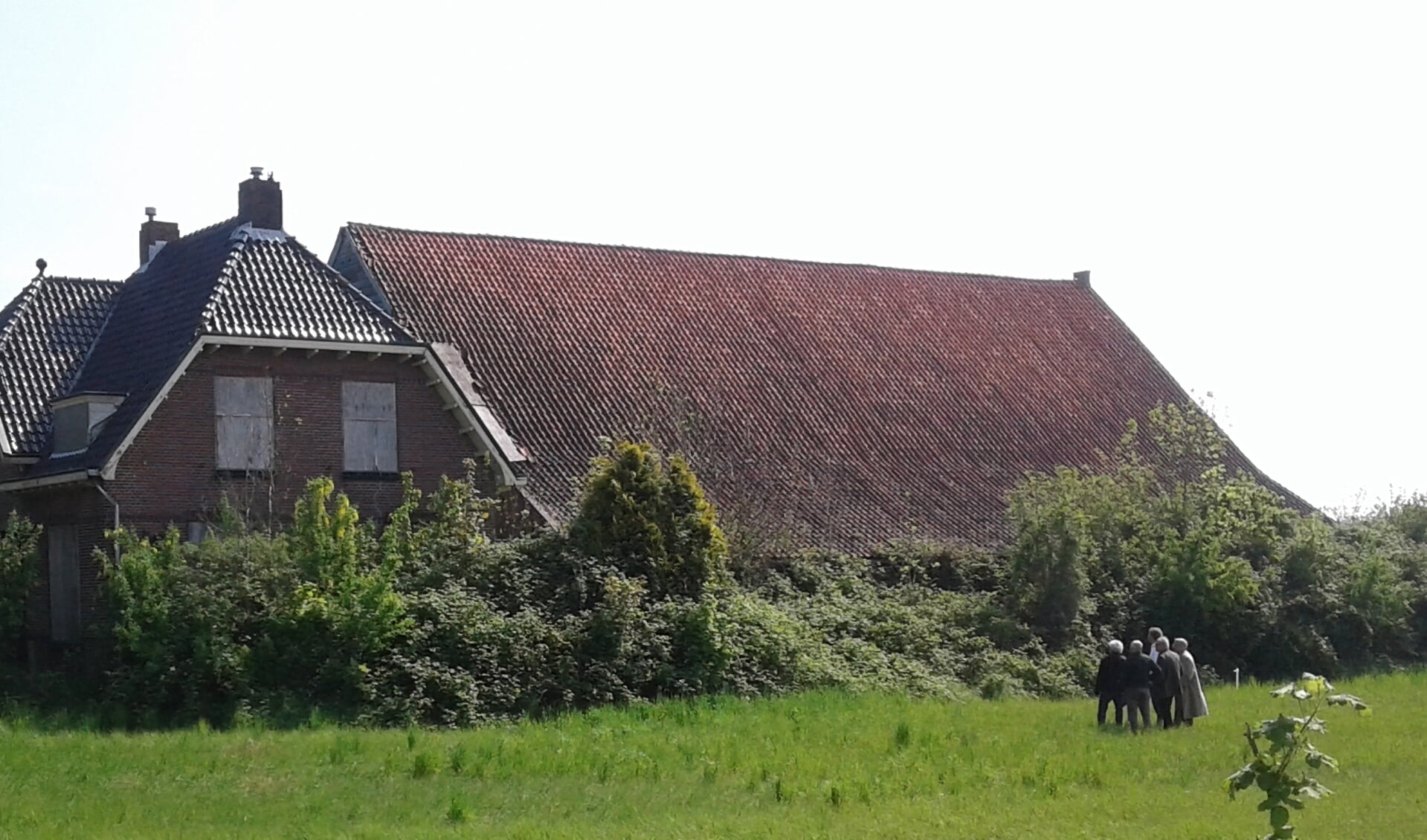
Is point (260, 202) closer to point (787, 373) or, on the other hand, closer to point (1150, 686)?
point (787, 373)

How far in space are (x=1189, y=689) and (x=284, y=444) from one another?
48.1 feet

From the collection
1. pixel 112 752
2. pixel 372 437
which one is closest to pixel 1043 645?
pixel 372 437

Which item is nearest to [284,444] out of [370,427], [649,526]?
[370,427]

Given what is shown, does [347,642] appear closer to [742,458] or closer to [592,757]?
[592,757]

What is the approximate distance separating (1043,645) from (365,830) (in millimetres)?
17543

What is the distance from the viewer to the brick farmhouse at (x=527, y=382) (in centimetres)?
2809

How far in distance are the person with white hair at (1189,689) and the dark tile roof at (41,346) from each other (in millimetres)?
18139

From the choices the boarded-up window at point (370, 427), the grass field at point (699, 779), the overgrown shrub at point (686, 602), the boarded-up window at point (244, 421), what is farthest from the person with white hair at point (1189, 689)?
the boarded-up window at point (244, 421)

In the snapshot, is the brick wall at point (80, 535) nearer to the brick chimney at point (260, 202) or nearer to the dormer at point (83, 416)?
the dormer at point (83, 416)

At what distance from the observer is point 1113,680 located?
917 inches

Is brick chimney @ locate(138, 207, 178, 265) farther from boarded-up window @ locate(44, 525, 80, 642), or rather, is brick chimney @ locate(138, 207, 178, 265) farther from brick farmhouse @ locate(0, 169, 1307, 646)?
boarded-up window @ locate(44, 525, 80, 642)

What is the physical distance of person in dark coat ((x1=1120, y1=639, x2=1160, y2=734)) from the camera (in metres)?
23.1

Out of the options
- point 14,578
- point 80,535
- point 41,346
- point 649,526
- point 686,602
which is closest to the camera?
point 14,578

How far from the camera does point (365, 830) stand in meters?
15.0
